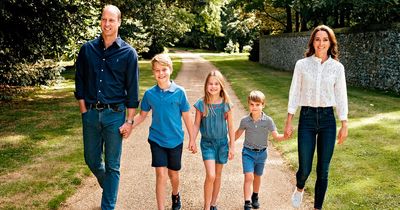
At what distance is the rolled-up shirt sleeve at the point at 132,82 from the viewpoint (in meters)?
4.70

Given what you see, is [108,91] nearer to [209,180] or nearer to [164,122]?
[164,122]

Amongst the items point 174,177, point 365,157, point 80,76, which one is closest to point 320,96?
point 174,177

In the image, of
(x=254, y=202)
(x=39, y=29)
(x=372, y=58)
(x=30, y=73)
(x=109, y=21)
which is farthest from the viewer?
(x=30, y=73)

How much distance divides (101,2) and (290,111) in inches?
481

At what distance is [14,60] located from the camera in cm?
1426

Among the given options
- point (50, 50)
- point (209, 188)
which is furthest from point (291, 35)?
point (209, 188)

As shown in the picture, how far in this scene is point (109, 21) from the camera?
4570 mm

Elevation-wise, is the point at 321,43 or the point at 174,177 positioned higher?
the point at 321,43

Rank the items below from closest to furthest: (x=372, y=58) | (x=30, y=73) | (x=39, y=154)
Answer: (x=39, y=154)
(x=372, y=58)
(x=30, y=73)

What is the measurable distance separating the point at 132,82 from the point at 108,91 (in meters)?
0.28

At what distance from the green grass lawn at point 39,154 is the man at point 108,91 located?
1209mm

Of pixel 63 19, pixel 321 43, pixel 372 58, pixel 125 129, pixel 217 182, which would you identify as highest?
pixel 63 19

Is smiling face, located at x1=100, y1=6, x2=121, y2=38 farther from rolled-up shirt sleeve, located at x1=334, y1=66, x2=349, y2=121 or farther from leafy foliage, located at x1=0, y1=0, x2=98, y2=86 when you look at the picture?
leafy foliage, located at x1=0, y1=0, x2=98, y2=86

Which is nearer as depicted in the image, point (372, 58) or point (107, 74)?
point (107, 74)
